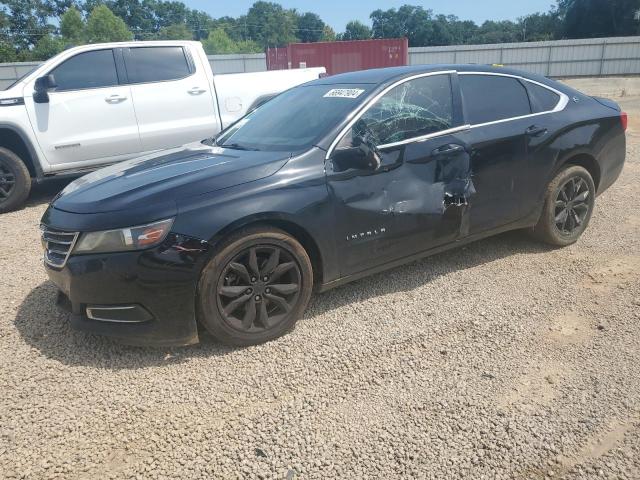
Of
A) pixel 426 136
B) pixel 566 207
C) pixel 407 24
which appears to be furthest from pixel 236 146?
pixel 407 24

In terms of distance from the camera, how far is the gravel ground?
2.26 metres

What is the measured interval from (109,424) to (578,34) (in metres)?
66.7

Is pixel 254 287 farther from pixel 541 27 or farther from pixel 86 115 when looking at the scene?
pixel 541 27

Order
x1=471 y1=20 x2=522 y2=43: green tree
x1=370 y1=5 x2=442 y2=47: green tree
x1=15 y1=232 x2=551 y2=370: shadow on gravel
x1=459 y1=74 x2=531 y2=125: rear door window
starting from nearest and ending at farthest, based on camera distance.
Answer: x1=15 y1=232 x2=551 y2=370: shadow on gravel
x1=459 y1=74 x2=531 y2=125: rear door window
x1=471 y1=20 x2=522 y2=43: green tree
x1=370 y1=5 x2=442 y2=47: green tree

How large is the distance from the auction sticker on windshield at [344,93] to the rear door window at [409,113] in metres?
0.20

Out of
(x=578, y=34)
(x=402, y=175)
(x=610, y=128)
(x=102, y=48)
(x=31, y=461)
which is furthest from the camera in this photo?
(x=578, y=34)

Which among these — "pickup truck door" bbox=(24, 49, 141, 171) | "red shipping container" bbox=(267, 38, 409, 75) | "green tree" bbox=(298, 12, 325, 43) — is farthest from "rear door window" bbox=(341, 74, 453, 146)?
"green tree" bbox=(298, 12, 325, 43)

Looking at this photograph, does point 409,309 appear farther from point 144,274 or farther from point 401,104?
point 144,274

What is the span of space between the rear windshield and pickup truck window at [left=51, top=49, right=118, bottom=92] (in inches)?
134

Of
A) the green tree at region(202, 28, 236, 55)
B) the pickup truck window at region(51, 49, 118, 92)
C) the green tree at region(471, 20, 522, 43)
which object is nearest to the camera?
the pickup truck window at region(51, 49, 118, 92)

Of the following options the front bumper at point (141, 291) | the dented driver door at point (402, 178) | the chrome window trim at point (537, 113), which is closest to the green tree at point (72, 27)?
the chrome window trim at point (537, 113)

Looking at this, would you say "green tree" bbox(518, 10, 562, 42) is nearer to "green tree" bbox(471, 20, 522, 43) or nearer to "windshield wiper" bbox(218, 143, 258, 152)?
"green tree" bbox(471, 20, 522, 43)

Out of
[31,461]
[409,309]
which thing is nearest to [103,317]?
[31,461]

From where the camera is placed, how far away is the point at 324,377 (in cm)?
286
